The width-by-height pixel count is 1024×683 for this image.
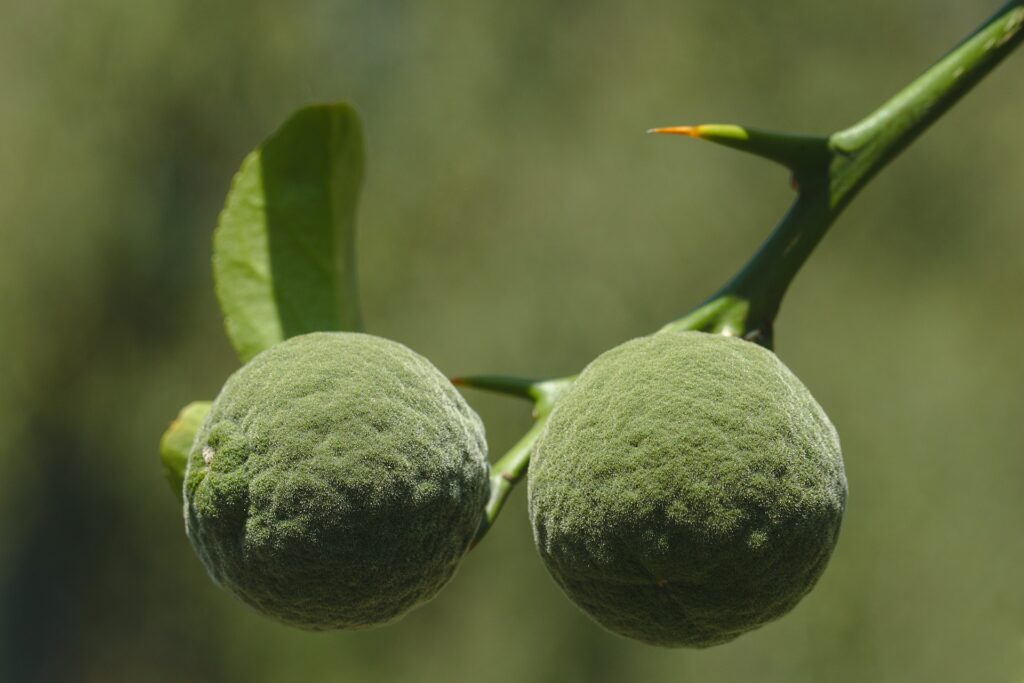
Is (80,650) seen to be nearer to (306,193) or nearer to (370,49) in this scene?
(370,49)

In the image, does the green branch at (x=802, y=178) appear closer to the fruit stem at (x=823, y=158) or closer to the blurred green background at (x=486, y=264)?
the fruit stem at (x=823, y=158)

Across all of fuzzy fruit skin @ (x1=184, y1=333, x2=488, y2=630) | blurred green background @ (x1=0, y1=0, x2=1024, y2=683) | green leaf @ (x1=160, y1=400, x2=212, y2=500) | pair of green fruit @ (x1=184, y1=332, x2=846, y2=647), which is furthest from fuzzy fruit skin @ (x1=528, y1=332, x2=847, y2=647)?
blurred green background @ (x1=0, y1=0, x2=1024, y2=683)

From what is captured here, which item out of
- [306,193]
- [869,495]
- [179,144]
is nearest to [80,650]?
[179,144]

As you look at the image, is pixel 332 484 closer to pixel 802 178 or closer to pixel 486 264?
pixel 802 178

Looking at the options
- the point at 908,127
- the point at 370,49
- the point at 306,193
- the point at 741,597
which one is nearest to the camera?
the point at 741,597

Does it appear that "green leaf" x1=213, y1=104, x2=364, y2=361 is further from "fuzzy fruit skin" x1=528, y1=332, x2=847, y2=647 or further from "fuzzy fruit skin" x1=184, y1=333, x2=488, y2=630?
"fuzzy fruit skin" x1=528, y1=332, x2=847, y2=647

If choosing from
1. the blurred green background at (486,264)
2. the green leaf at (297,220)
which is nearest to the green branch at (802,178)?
the green leaf at (297,220)
